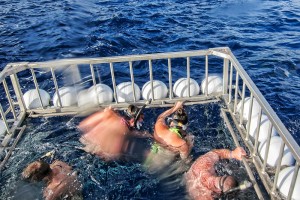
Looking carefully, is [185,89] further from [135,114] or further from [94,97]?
[94,97]

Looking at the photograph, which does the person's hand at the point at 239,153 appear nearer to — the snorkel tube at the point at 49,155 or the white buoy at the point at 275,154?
the white buoy at the point at 275,154

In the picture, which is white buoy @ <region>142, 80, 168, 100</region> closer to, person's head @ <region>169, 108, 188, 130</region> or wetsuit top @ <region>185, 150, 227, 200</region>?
person's head @ <region>169, 108, 188, 130</region>

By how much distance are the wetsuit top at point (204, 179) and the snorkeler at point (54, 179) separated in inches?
83.0

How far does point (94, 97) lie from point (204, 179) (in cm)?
369

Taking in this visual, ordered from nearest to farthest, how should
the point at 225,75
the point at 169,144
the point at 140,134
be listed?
the point at 169,144, the point at 140,134, the point at 225,75

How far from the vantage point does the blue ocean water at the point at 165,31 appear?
1310 cm

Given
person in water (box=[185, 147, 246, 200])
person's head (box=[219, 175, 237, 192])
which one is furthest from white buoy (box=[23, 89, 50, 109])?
person's head (box=[219, 175, 237, 192])

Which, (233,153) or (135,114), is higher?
(135,114)

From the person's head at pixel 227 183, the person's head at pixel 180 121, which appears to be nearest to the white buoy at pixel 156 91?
the person's head at pixel 180 121

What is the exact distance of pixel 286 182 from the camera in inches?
230

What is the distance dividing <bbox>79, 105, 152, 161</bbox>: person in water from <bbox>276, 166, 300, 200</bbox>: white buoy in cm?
309

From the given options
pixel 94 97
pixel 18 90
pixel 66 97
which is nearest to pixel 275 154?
pixel 94 97

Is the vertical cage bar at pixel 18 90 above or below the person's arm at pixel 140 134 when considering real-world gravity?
above

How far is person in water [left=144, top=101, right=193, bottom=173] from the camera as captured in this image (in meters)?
7.24
